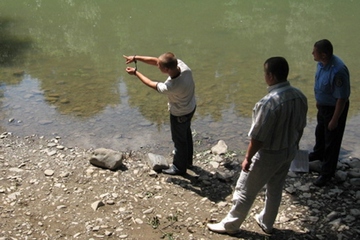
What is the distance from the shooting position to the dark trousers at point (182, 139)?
16.7ft

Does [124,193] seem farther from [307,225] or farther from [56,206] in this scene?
[307,225]

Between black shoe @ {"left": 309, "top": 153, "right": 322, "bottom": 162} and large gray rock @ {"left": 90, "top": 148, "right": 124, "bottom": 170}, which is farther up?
black shoe @ {"left": 309, "top": 153, "right": 322, "bottom": 162}

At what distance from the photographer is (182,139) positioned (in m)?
5.18

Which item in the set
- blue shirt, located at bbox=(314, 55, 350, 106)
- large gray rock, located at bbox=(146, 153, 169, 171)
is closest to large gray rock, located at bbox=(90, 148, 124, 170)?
large gray rock, located at bbox=(146, 153, 169, 171)

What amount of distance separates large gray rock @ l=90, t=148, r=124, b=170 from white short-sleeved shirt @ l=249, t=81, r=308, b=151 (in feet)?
8.28

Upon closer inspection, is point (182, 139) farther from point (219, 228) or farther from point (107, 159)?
point (219, 228)

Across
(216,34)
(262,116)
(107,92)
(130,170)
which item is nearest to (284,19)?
(216,34)

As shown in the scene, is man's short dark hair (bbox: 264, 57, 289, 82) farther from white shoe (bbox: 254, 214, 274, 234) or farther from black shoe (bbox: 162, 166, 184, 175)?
black shoe (bbox: 162, 166, 184, 175)

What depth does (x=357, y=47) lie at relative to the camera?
1130 centimetres

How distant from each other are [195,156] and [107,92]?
341 cm

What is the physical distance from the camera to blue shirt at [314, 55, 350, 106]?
14.6ft

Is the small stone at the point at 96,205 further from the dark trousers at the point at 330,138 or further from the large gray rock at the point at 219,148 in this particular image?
the dark trousers at the point at 330,138

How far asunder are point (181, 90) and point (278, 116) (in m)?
1.61

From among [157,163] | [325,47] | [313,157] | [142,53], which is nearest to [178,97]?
[157,163]
